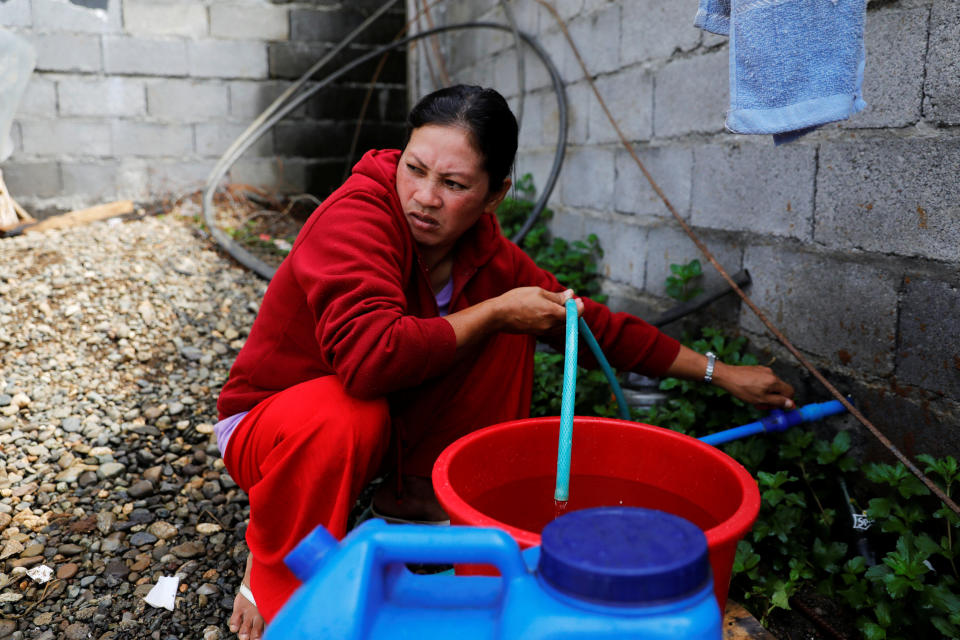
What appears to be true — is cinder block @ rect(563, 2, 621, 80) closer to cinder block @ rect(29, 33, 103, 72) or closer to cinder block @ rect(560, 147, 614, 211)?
cinder block @ rect(560, 147, 614, 211)

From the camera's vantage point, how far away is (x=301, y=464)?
4.91 ft

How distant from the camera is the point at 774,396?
1.73 metres

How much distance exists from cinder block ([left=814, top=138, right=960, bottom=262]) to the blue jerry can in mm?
1230

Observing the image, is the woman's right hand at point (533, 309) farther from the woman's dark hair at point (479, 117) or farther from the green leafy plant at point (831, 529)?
the green leafy plant at point (831, 529)

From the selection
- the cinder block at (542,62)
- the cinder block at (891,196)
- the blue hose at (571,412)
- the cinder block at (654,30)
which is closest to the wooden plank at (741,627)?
the blue hose at (571,412)

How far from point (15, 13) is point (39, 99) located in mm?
488

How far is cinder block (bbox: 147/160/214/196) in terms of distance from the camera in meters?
4.82

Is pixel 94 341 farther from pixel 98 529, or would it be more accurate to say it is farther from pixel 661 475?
pixel 661 475

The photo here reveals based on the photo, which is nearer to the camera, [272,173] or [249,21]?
[249,21]

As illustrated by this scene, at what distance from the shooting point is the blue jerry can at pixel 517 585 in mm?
722

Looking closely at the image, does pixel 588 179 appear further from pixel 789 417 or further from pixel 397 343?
pixel 397 343

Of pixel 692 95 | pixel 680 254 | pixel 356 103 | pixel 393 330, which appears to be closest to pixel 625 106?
pixel 692 95

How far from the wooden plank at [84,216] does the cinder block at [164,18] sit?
107cm

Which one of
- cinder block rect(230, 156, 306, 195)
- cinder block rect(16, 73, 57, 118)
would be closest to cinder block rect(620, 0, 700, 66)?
cinder block rect(230, 156, 306, 195)
